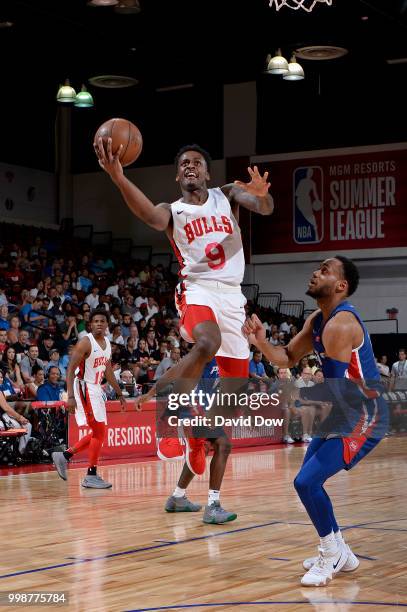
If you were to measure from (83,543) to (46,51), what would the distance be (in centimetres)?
1593

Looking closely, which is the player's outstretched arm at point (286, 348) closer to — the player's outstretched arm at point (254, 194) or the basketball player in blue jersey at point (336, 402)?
the basketball player in blue jersey at point (336, 402)

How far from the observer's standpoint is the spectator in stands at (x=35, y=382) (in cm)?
1248

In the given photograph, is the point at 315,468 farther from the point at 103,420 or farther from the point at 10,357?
the point at 10,357

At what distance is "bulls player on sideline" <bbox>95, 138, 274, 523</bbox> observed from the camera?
6.09 meters

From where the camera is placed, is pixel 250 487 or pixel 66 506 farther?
pixel 250 487

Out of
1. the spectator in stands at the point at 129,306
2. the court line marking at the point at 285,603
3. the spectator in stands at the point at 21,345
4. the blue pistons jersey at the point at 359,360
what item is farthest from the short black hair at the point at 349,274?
the spectator in stands at the point at 129,306

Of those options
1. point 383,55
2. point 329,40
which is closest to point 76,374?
point 329,40

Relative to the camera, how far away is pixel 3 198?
81.1ft

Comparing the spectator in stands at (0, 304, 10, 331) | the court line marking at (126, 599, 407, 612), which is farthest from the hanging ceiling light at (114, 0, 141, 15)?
the court line marking at (126, 599, 407, 612)

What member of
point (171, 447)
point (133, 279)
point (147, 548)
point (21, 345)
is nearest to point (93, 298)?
point (133, 279)

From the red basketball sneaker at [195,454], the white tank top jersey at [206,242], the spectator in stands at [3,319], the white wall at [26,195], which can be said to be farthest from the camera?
the white wall at [26,195]

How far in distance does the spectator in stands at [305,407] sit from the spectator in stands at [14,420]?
5414mm

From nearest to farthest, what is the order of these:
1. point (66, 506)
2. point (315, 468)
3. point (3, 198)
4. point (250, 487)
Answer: point (315, 468) → point (66, 506) → point (250, 487) → point (3, 198)

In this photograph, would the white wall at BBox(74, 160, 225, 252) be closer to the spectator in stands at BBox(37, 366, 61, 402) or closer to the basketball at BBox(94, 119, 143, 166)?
the spectator in stands at BBox(37, 366, 61, 402)
